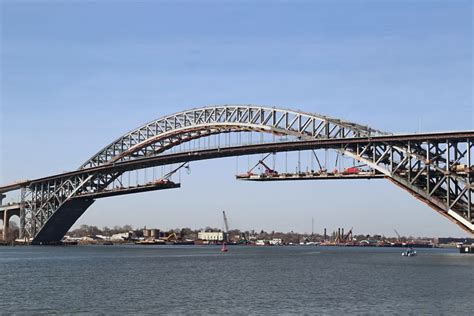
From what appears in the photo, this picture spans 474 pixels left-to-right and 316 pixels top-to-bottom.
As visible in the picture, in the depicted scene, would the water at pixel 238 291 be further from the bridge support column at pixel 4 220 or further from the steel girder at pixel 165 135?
the bridge support column at pixel 4 220

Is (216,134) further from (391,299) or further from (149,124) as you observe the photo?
(391,299)

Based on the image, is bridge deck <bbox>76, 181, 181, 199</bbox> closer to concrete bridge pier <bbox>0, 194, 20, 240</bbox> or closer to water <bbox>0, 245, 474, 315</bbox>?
concrete bridge pier <bbox>0, 194, 20, 240</bbox>

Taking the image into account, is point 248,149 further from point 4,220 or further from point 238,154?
point 4,220

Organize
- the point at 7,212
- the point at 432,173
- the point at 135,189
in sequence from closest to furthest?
the point at 432,173 < the point at 135,189 < the point at 7,212

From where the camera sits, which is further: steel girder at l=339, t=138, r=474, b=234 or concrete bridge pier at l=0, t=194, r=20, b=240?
concrete bridge pier at l=0, t=194, r=20, b=240

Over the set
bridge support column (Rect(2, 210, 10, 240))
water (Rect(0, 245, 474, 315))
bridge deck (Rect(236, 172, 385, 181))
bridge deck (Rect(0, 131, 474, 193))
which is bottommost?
water (Rect(0, 245, 474, 315))

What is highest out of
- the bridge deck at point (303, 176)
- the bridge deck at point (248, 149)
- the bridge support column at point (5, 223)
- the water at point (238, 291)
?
the bridge deck at point (248, 149)

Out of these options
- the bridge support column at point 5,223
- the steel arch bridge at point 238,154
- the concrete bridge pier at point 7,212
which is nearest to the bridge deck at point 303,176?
the steel arch bridge at point 238,154

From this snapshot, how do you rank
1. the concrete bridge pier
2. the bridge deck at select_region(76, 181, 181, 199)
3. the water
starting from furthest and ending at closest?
the concrete bridge pier → the bridge deck at select_region(76, 181, 181, 199) → the water

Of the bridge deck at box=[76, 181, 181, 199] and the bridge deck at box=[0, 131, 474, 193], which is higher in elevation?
the bridge deck at box=[0, 131, 474, 193]

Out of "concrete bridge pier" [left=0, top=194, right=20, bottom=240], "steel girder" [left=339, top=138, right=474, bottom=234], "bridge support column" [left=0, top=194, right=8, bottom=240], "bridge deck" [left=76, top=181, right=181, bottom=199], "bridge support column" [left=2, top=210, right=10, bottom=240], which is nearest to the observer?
"steel girder" [left=339, top=138, right=474, bottom=234]

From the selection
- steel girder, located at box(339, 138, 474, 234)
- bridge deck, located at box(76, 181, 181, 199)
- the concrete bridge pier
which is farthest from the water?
the concrete bridge pier

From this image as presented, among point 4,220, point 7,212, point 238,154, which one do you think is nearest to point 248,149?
point 238,154

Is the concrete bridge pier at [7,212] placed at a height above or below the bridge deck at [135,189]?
below
